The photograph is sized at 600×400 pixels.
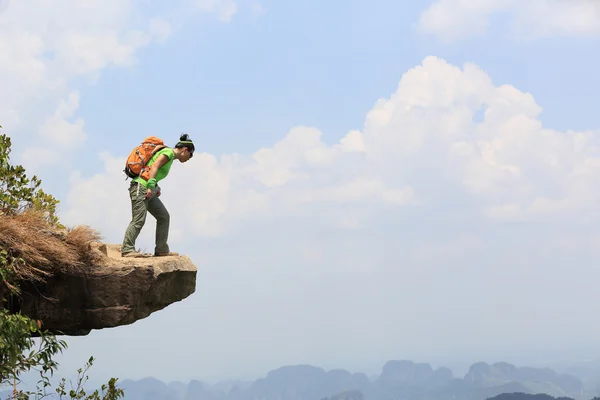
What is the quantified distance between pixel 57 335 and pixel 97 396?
246 cm

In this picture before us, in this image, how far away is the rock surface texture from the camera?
13.6 m

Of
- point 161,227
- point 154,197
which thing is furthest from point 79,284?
point 154,197

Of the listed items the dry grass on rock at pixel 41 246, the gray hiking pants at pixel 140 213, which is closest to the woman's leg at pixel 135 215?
the gray hiking pants at pixel 140 213

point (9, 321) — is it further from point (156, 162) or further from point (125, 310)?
point (156, 162)

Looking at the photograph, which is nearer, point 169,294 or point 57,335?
point 57,335

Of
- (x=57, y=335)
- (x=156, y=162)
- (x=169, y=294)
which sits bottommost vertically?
(x=57, y=335)

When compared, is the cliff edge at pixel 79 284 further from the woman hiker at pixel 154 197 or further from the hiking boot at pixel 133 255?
the woman hiker at pixel 154 197

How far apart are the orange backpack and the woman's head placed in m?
0.31

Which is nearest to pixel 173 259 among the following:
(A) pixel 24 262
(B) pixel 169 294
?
(B) pixel 169 294

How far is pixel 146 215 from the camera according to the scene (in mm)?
14500

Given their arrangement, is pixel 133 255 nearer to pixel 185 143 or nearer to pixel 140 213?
pixel 140 213

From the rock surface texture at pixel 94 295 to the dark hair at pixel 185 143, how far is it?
242 cm

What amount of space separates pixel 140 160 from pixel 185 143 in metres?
0.97

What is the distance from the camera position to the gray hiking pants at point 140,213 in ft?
46.9
